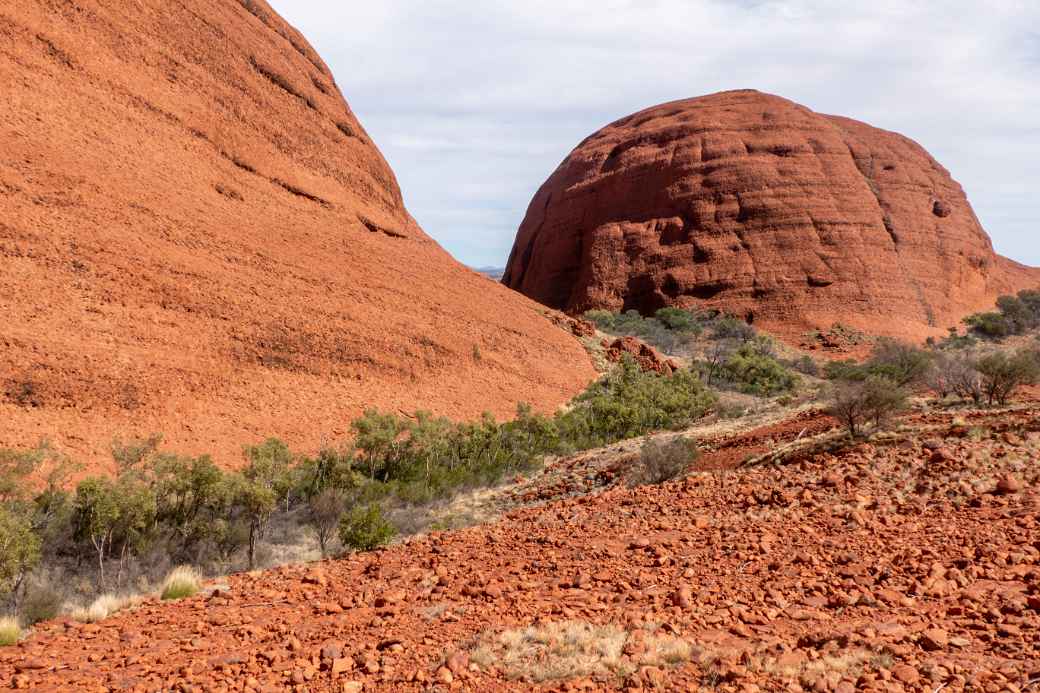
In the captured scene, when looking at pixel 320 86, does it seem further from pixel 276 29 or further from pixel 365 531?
pixel 365 531

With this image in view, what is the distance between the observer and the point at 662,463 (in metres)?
9.83

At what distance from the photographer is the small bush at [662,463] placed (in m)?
9.77

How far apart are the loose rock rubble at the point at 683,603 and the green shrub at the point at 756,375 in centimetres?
2031

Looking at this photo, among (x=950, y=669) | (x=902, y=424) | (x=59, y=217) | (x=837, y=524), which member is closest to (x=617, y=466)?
(x=902, y=424)

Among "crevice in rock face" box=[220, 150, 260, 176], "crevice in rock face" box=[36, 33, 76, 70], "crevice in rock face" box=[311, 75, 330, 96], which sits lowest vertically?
"crevice in rock face" box=[220, 150, 260, 176]

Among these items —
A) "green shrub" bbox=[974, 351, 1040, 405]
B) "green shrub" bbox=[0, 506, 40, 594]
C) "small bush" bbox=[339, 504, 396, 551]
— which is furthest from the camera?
"green shrub" bbox=[974, 351, 1040, 405]

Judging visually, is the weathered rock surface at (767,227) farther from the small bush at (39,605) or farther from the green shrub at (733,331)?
the small bush at (39,605)

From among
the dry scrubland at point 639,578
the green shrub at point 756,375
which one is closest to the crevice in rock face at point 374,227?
the green shrub at point 756,375

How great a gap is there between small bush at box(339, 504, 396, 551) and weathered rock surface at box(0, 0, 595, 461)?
7922 millimetres

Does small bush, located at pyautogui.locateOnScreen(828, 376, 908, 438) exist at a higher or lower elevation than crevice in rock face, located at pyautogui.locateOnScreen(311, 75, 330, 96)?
lower

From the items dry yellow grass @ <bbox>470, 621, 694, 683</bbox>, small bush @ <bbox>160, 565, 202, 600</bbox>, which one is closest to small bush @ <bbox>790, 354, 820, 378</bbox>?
small bush @ <bbox>160, 565, 202, 600</bbox>

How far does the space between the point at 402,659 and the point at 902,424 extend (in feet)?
27.7

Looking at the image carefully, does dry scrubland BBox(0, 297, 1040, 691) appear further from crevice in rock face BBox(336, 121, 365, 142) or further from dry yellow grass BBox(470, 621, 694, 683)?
crevice in rock face BBox(336, 121, 365, 142)

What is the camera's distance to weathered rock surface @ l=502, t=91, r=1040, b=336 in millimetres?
45688
